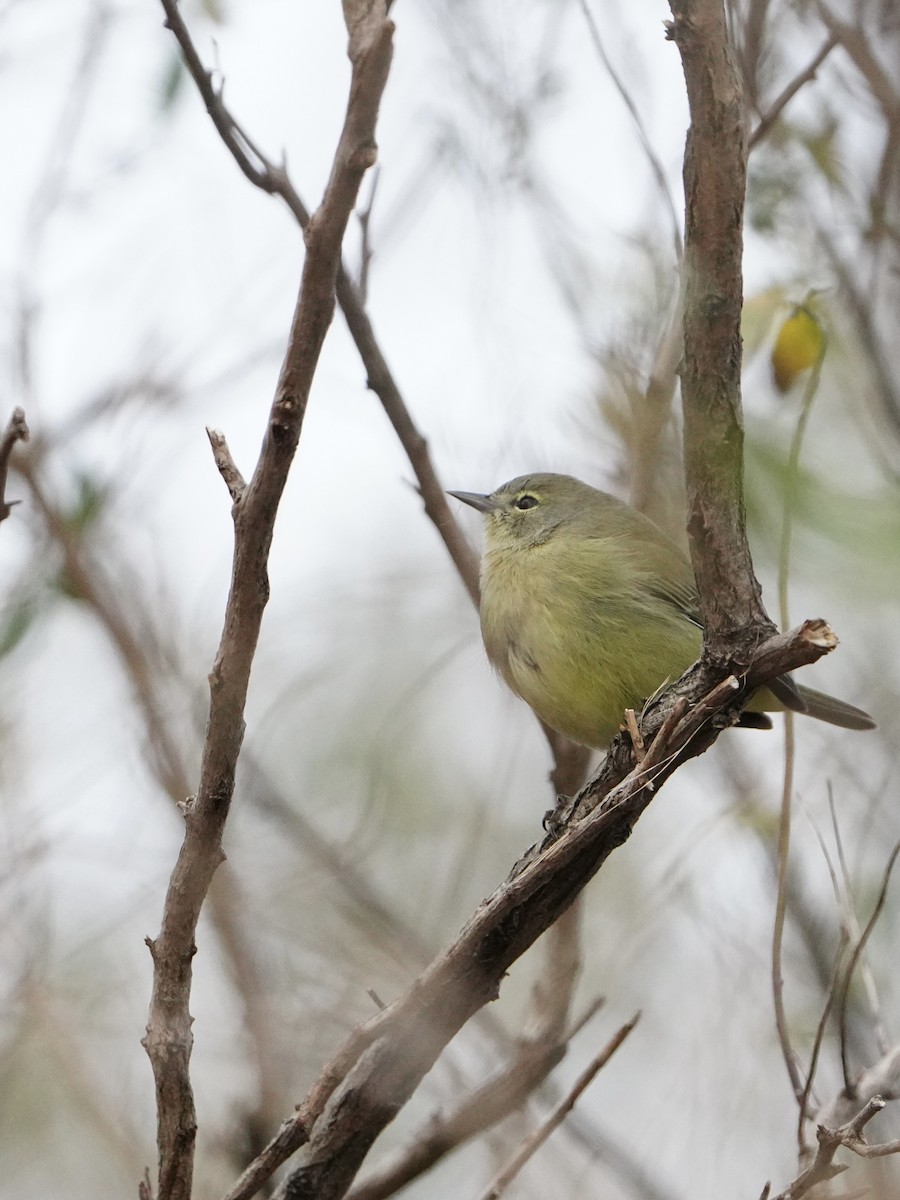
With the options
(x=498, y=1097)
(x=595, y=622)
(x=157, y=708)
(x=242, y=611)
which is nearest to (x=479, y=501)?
(x=595, y=622)

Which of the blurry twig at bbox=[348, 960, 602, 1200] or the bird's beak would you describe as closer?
the blurry twig at bbox=[348, 960, 602, 1200]

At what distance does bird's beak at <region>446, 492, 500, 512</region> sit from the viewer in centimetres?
481

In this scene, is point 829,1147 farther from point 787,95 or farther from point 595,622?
point 787,95

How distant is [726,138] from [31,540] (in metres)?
2.74

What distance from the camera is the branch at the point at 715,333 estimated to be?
194 centimetres

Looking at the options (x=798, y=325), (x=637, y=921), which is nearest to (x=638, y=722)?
(x=798, y=325)

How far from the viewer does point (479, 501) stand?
4.84m

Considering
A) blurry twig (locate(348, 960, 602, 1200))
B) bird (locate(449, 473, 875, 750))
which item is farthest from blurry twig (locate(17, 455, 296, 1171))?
bird (locate(449, 473, 875, 750))

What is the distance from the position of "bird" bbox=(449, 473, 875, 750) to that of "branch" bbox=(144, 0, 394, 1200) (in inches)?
77.4

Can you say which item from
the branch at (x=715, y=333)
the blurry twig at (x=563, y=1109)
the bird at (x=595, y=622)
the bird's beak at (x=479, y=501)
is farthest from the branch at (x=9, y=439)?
the bird's beak at (x=479, y=501)

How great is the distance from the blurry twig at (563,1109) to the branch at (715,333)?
0.75 metres

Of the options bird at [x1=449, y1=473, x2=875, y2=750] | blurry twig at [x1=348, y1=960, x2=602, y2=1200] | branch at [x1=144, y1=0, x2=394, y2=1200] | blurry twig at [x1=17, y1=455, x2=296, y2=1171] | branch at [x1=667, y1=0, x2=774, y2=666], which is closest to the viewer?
branch at [x1=144, y1=0, x2=394, y2=1200]

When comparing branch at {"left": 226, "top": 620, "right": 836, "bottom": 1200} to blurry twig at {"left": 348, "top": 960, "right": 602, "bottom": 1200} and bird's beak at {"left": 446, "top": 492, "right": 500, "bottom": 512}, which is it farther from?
bird's beak at {"left": 446, "top": 492, "right": 500, "bottom": 512}

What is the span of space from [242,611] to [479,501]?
9.82ft
